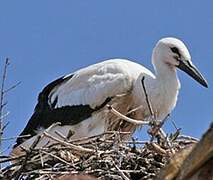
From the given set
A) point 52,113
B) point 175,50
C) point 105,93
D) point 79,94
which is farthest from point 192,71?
point 52,113

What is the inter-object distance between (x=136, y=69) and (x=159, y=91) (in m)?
0.40

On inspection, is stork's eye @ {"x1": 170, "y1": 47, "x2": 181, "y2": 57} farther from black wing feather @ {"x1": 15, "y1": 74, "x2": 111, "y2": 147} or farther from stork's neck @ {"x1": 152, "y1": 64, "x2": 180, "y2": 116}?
black wing feather @ {"x1": 15, "y1": 74, "x2": 111, "y2": 147}

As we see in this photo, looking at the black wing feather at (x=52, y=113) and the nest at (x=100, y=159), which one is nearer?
the nest at (x=100, y=159)

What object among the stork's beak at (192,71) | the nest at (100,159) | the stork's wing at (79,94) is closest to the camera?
the nest at (100,159)

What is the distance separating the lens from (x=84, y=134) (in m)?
8.87

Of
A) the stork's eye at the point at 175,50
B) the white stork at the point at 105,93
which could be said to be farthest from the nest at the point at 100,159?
the stork's eye at the point at 175,50

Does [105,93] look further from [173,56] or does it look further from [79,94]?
[173,56]

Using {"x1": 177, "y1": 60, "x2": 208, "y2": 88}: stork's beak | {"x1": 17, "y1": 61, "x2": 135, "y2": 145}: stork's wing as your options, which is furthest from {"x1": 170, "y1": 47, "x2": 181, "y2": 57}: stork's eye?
{"x1": 17, "y1": 61, "x2": 135, "y2": 145}: stork's wing

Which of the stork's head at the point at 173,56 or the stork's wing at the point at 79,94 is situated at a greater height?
the stork's head at the point at 173,56

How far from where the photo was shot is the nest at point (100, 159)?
510 cm

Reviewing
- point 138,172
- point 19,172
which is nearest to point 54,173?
A: point 19,172

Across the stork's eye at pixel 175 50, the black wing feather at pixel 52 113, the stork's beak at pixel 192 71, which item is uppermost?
the stork's eye at pixel 175 50

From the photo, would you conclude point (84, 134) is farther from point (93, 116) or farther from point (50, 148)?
point (50, 148)

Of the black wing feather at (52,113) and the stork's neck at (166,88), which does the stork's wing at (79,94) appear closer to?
the black wing feather at (52,113)
